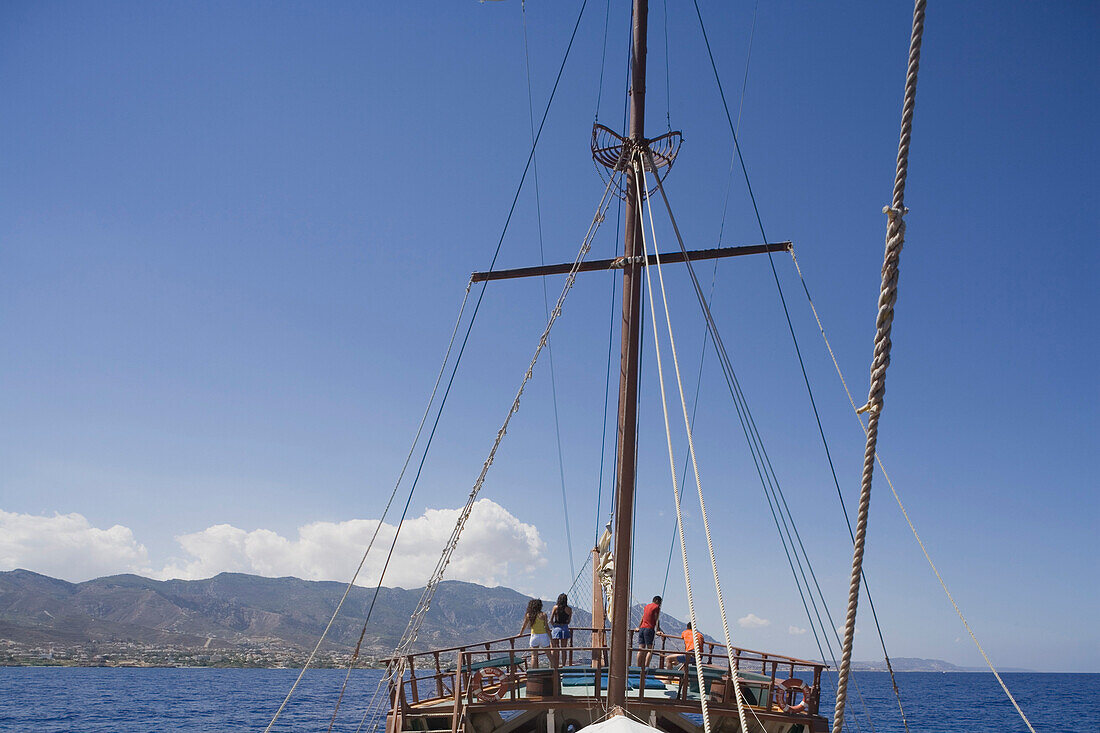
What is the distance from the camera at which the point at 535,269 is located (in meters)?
17.1

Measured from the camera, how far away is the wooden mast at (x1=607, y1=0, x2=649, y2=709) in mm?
10984

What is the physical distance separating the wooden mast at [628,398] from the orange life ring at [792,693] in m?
2.93

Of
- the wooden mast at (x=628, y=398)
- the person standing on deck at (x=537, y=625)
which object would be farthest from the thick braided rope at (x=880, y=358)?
the person standing on deck at (x=537, y=625)

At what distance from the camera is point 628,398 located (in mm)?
12336

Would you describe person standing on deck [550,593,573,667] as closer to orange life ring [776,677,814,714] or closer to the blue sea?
orange life ring [776,677,814,714]

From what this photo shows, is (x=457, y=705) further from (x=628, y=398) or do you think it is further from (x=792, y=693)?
(x=792, y=693)

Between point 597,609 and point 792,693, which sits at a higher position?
point 597,609

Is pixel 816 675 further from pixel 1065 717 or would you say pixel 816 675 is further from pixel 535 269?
pixel 1065 717

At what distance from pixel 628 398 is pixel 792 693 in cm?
597

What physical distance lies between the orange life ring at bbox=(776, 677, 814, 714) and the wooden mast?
2925mm

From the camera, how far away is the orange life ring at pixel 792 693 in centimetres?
1229

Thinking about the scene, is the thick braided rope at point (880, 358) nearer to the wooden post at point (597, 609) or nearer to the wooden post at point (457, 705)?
the wooden post at point (457, 705)

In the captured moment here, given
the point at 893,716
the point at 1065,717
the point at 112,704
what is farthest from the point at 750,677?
the point at 1065,717

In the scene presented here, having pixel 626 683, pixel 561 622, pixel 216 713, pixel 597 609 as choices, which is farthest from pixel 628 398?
pixel 216 713
